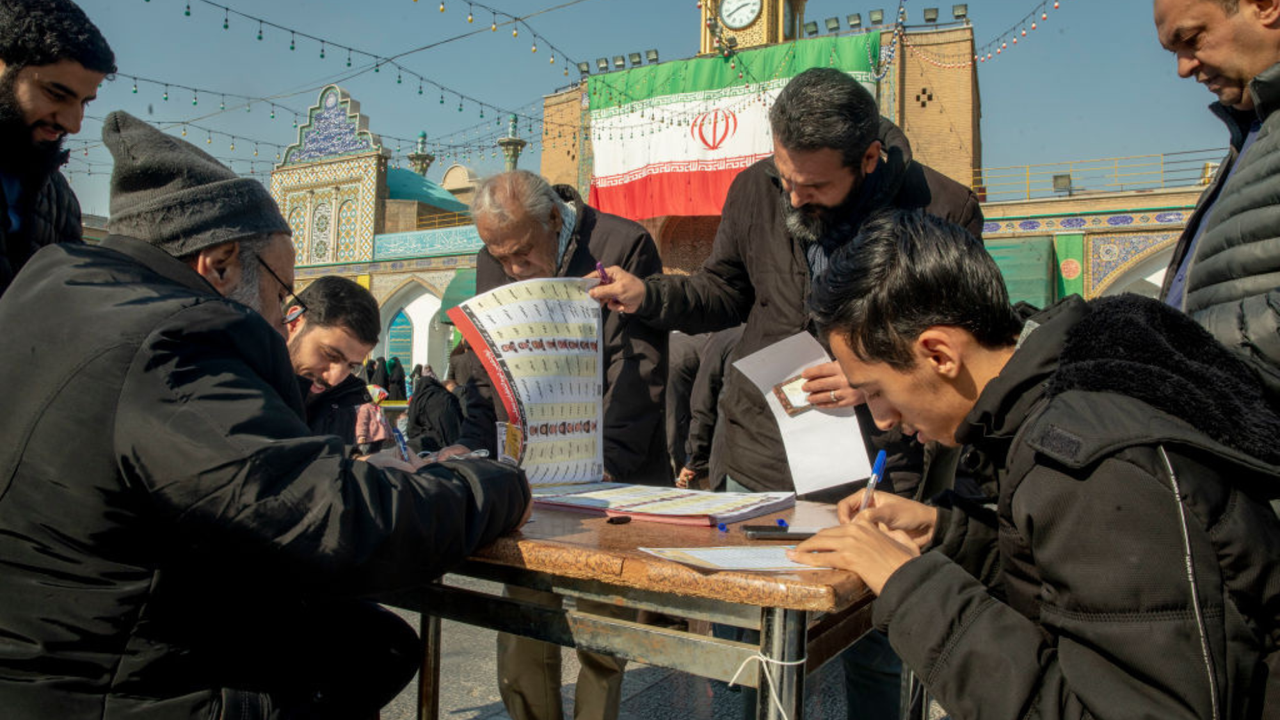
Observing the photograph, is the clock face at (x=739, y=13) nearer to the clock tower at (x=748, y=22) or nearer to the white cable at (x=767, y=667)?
the clock tower at (x=748, y=22)

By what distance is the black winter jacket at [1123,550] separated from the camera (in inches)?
32.8

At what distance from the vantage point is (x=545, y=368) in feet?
6.24

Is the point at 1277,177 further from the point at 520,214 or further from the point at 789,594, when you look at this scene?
the point at 520,214

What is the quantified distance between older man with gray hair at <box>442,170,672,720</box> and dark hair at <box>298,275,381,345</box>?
468 millimetres

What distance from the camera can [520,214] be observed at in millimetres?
2283

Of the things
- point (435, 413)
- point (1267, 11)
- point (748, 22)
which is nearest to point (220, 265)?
point (1267, 11)

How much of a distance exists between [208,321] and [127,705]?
49cm

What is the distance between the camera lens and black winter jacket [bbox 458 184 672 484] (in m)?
2.32

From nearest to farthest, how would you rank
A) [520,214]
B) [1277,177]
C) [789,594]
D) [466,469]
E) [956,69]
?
[789,594]
[466,469]
[1277,177]
[520,214]
[956,69]

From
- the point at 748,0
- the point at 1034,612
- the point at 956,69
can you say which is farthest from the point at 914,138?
the point at 1034,612

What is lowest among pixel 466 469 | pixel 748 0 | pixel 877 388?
pixel 466 469

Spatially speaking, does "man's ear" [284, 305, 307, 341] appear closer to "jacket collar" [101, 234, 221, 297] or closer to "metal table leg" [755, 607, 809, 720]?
"jacket collar" [101, 234, 221, 297]

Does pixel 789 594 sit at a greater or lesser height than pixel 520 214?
lesser

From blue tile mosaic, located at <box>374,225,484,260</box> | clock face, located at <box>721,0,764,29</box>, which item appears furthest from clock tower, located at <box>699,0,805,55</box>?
blue tile mosaic, located at <box>374,225,484,260</box>
